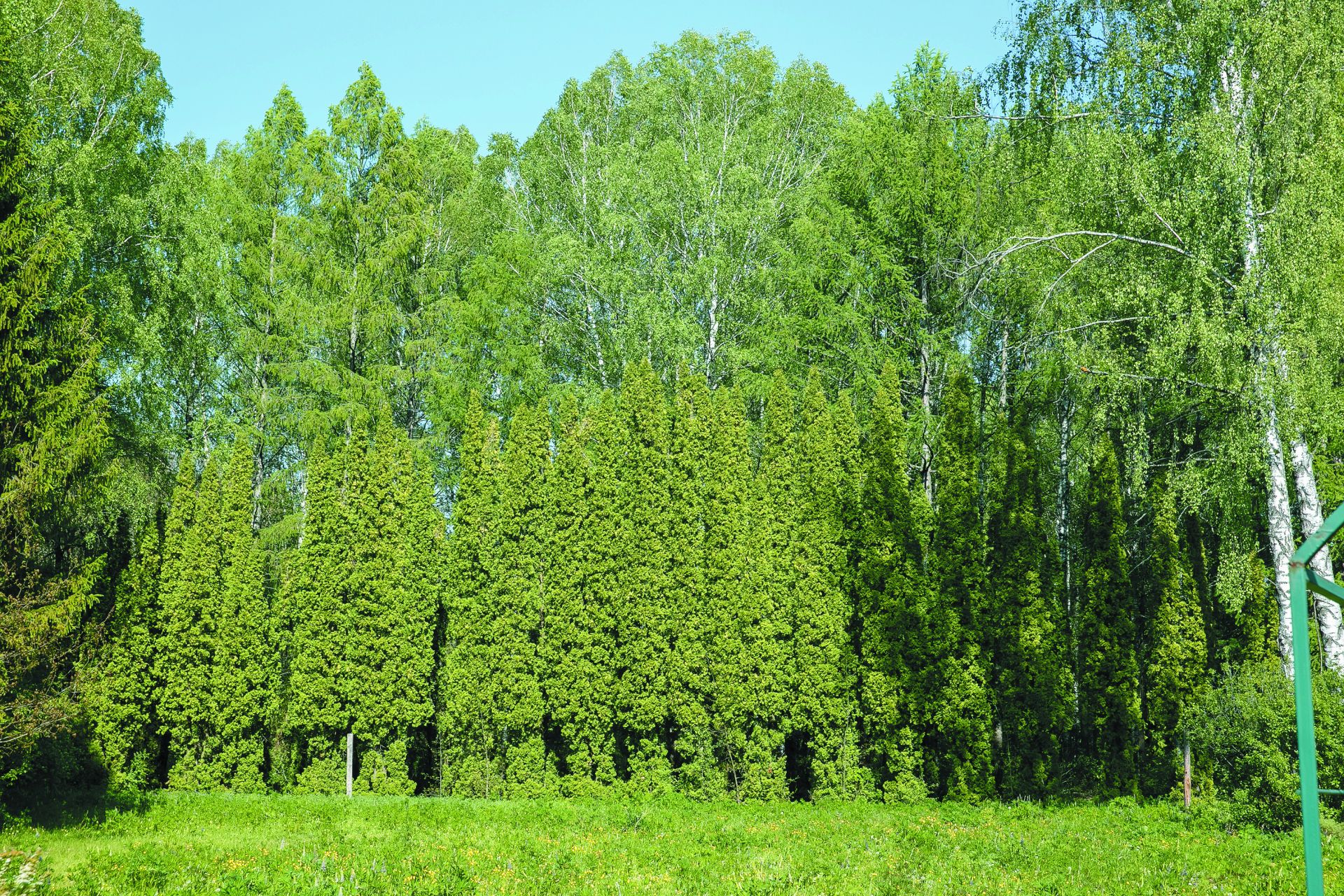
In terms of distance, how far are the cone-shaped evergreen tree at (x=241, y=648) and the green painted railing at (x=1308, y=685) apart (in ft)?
61.8

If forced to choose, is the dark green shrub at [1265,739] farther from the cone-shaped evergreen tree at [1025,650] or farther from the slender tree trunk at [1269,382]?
the cone-shaped evergreen tree at [1025,650]

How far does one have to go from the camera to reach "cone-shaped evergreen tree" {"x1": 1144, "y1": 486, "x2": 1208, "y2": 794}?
697 inches

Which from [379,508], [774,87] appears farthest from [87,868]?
[774,87]

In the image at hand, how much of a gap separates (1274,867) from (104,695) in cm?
1828

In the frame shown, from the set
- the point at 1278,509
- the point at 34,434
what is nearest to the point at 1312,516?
the point at 1278,509

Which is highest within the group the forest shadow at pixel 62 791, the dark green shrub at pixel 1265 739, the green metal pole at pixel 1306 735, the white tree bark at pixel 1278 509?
the white tree bark at pixel 1278 509

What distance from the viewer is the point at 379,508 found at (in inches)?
783

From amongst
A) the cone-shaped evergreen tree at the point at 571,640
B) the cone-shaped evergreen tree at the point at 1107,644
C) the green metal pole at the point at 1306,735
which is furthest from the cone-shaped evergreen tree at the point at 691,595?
the green metal pole at the point at 1306,735

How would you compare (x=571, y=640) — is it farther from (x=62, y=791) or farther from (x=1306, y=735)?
(x=1306, y=735)

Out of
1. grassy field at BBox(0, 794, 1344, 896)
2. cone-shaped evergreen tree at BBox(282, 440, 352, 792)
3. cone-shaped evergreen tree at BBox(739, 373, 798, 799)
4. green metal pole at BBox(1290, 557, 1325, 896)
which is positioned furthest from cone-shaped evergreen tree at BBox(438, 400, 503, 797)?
green metal pole at BBox(1290, 557, 1325, 896)

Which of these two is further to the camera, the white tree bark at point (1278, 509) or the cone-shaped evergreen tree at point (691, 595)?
the cone-shaped evergreen tree at point (691, 595)

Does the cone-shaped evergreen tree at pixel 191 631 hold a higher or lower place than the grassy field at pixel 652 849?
higher

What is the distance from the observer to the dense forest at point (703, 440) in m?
13.1

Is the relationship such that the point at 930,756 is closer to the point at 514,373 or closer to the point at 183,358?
the point at 514,373
